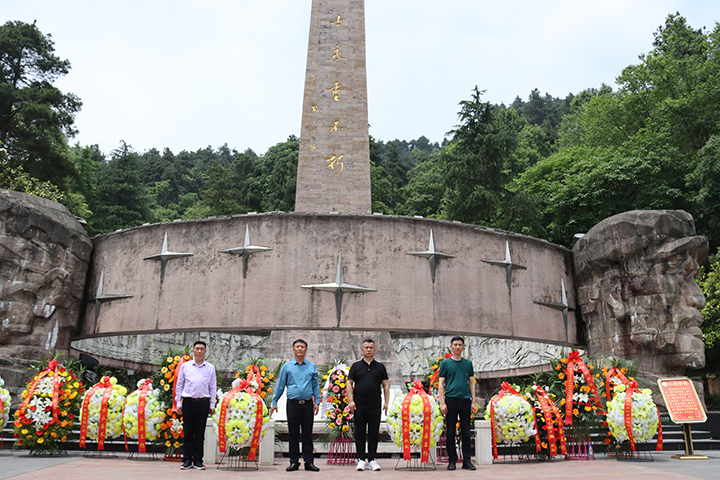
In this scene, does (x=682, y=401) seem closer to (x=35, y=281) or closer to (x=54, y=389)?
(x=54, y=389)

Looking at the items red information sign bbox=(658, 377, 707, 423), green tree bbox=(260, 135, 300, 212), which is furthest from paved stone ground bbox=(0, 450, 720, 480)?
green tree bbox=(260, 135, 300, 212)

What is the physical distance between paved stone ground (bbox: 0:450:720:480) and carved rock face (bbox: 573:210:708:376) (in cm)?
769

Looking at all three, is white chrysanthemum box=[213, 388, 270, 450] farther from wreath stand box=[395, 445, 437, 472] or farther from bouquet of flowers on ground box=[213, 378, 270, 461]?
wreath stand box=[395, 445, 437, 472]

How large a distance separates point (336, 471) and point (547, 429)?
3.23 meters

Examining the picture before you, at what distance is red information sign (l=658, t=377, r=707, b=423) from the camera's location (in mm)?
8859

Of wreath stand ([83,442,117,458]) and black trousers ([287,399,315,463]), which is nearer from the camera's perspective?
black trousers ([287,399,315,463])

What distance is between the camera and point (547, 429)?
8266 mm

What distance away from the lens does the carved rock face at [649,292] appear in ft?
50.4

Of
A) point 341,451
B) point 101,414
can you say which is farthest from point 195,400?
point 341,451

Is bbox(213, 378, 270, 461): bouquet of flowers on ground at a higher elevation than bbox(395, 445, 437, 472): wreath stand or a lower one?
higher

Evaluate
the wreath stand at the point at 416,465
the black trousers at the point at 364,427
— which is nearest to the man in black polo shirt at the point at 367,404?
the black trousers at the point at 364,427

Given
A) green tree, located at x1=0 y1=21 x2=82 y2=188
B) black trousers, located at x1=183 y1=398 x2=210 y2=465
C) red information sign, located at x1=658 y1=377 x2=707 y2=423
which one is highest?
green tree, located at x1=0 y1=21 x2=82 y2=188

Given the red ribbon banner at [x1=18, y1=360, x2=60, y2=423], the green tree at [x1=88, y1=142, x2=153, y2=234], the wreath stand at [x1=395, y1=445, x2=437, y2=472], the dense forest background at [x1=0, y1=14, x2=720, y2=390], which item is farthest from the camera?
the green tree at [x1=88, y1=142, x2=153, y2=234]

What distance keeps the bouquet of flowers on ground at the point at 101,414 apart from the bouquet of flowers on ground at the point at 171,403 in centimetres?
71
